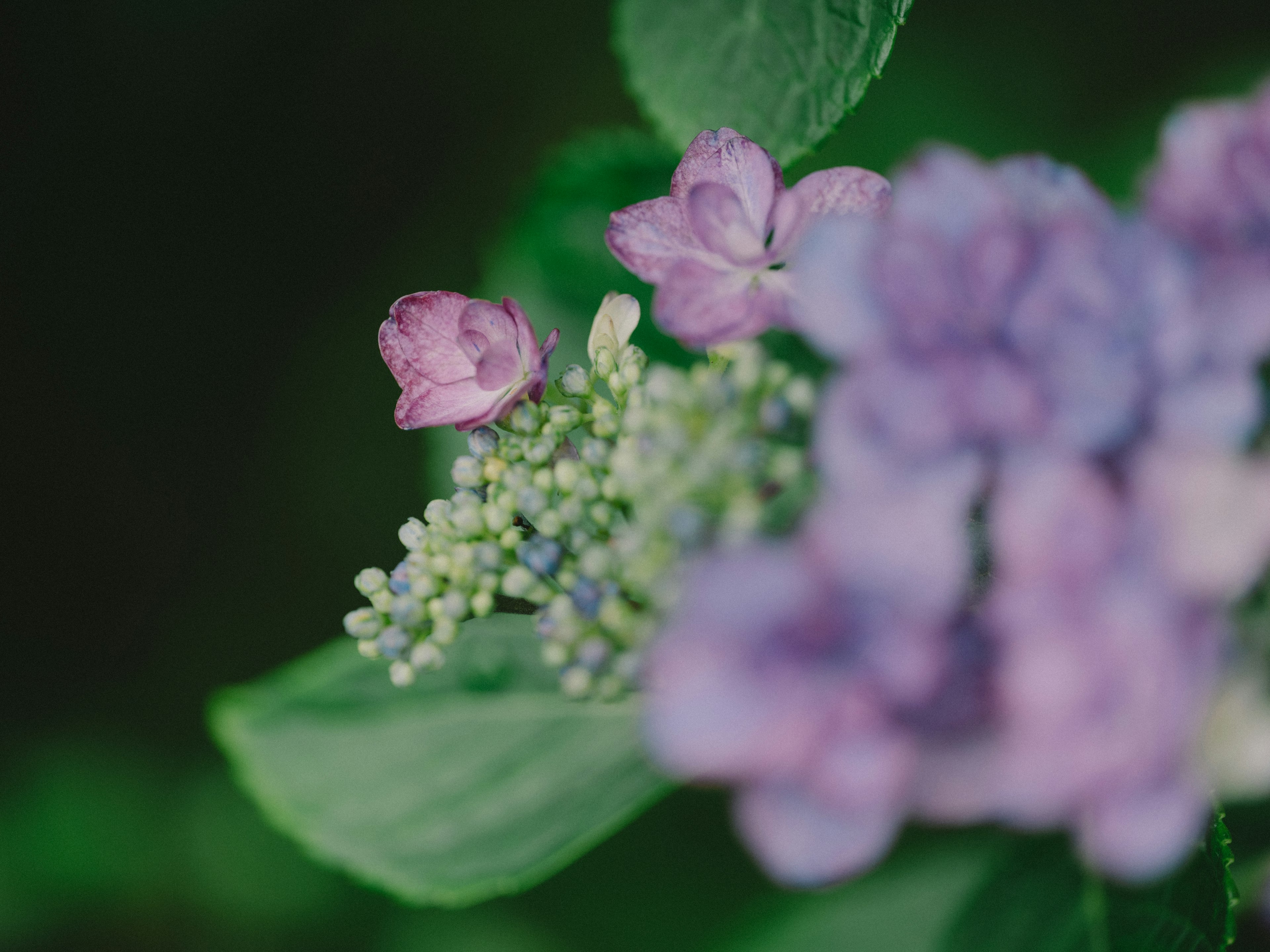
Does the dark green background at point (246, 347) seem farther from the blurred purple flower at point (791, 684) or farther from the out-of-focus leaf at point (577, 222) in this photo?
the blurred purple flower at point (791, 684)

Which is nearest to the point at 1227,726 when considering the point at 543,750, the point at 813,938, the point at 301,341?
the point at 543,750

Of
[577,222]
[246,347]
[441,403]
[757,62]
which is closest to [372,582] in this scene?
[441,403]

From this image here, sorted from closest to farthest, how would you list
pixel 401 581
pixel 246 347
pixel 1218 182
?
pixel 1218 182 < pixel 401 581 < pixel 246 347

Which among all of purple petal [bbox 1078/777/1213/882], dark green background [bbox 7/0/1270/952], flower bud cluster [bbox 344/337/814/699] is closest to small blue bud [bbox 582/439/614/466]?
flower bud cluster [bbox 344/337/814/699]

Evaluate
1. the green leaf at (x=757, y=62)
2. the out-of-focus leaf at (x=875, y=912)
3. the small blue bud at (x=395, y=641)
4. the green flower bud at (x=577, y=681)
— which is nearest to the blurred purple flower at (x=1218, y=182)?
the green leaf at (x=757, y=62)

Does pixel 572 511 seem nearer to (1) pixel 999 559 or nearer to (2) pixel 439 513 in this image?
(2) pixel 439 513

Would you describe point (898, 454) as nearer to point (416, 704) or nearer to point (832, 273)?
point (832, 273)
